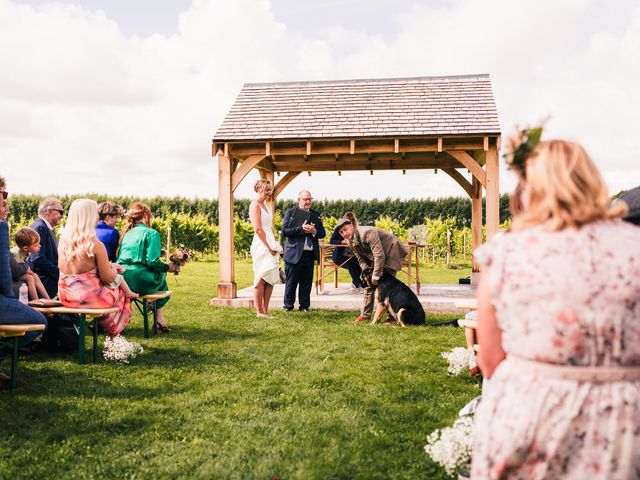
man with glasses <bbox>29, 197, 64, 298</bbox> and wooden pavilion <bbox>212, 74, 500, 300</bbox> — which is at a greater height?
wooden pavilion <bbox>212, 74, 500, 300</bbox>

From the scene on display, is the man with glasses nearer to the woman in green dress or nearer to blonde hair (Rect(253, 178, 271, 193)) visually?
the woman in green dress

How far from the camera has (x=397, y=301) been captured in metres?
8.96

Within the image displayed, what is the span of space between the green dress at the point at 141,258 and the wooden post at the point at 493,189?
604 centimetres

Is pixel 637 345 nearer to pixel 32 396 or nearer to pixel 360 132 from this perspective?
pixel 32 396

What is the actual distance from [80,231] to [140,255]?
161 cm

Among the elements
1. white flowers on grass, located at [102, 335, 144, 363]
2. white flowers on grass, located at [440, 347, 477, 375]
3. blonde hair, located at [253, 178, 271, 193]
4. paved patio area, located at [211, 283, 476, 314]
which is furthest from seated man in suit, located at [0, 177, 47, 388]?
paved patio area, located at [211, 283, 476, 314]

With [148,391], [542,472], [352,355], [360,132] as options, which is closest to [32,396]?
[148,391]

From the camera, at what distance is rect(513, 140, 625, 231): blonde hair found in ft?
6.10

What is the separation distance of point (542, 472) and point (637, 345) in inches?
19.8

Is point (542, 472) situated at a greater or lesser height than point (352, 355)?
greater

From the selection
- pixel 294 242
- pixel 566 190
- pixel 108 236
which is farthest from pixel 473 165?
Answer: pixel 566 190

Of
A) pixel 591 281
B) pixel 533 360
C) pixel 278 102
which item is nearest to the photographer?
pixel 591 281

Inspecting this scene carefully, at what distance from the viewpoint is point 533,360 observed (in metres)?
1.96

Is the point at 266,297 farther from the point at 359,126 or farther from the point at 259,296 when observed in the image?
the point at 359,126
